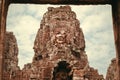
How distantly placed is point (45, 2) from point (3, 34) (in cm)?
122

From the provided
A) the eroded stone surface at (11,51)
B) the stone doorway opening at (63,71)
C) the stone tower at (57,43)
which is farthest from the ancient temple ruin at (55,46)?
the stone doorway opening at (63,71)

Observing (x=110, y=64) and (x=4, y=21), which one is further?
(x=110, y=64)

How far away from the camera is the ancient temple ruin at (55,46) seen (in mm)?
51684

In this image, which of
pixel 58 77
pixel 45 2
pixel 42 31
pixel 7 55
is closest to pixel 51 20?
pixel 42 31

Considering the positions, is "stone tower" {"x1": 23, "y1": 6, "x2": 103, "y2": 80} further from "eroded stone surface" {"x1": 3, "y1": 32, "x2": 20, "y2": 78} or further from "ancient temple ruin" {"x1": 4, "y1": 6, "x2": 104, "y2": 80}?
"eroded stone surface" {"x1": 3, "y1": 32, "x2": 20, "y2": 78}

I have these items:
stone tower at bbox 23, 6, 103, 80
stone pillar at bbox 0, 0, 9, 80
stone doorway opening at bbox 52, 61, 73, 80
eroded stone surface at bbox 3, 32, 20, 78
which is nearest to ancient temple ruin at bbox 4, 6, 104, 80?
stone tower at bbox 23, 6, 103, 80

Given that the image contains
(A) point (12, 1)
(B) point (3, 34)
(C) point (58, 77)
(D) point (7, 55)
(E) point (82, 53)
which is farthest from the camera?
(D) point (7, 55)

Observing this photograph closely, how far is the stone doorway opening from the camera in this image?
66.5 feet

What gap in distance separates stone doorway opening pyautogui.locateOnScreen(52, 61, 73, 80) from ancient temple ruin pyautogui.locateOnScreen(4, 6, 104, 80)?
24589 mm

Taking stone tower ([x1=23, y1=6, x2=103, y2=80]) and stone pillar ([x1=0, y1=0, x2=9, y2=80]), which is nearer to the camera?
stone pillar ([x1=0, y1=0, x2=9, y2=80])

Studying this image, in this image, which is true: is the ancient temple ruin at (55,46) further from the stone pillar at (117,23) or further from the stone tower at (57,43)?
the stone pillar at (117,23)

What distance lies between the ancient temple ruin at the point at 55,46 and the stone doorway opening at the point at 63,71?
2459 cm

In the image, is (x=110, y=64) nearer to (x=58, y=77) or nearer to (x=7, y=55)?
(x=7, y=55)

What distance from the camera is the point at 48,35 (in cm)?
6128
